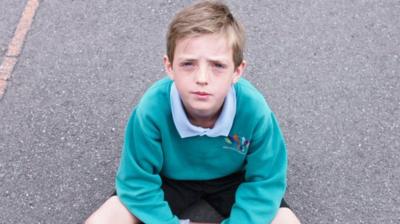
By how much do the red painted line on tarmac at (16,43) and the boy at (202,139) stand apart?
1169 mm

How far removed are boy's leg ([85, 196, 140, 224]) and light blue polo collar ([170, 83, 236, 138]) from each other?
0.46 metres

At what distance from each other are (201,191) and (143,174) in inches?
14.1

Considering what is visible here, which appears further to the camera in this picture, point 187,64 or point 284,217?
point 284,217

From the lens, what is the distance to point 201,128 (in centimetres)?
203

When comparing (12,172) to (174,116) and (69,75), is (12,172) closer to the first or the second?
(69,75)

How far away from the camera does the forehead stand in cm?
181

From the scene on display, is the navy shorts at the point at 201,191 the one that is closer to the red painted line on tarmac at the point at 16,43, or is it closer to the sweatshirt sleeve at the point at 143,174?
the sweatshirt sleeve at the point at 143,174

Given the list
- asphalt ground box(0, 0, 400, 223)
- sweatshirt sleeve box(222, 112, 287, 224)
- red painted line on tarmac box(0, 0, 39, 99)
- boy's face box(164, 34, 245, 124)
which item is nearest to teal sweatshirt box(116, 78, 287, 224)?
sweatshirt sleeve box(222, 112, 287, 224)

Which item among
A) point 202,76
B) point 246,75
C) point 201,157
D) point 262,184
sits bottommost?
point 262,184

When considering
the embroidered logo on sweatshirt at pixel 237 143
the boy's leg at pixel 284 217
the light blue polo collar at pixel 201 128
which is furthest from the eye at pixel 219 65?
the boy's leg at pixel 284 217

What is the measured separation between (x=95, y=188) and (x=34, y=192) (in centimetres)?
29

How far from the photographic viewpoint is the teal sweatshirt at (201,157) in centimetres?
204

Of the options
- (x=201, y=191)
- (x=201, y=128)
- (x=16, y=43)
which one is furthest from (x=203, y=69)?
(x=16, y=43)

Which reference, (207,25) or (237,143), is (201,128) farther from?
(207,25)
